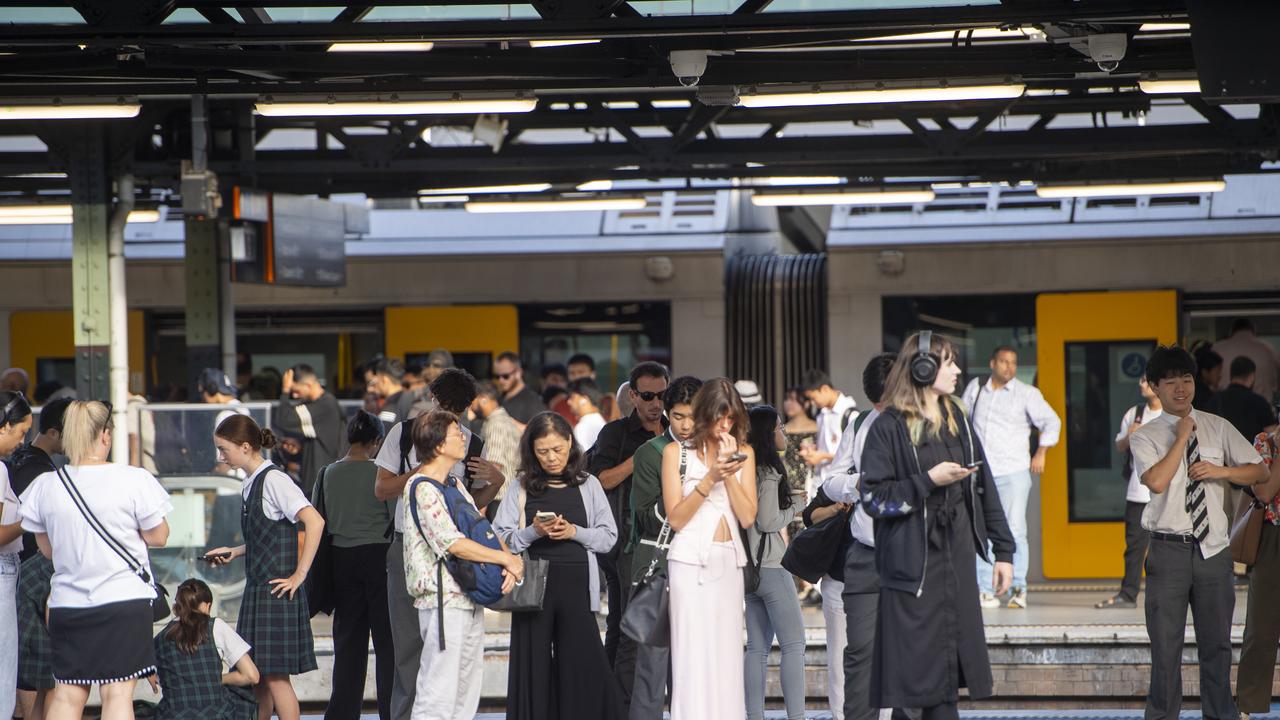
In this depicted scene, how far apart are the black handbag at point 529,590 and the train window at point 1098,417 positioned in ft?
22.7

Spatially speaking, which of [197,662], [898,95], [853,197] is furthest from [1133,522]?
[197,662]

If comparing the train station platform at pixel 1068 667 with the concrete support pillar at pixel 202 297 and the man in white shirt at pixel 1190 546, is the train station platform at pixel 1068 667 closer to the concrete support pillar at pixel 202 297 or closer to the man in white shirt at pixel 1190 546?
the man in white shirt at pixel 1190 546

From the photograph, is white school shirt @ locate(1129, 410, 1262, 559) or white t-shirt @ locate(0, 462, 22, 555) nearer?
white t-shirt @ locate(0, 462, 22, 555)

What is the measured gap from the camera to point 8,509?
640cm

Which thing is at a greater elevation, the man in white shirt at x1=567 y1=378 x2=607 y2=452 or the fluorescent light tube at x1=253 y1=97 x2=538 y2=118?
the fluorescent light tube at x1=253 y1=97 x2=538 y2=118

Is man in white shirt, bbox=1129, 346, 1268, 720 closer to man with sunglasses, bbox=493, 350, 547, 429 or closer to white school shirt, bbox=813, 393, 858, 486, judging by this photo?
white school shirt, bbox=813, 393, 858, 486

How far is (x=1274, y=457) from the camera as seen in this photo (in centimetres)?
705

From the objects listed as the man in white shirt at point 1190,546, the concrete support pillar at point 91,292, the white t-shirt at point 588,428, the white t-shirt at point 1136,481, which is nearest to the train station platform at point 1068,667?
the white t-shirt at point 1136,481

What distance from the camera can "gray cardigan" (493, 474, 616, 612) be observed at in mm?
6465

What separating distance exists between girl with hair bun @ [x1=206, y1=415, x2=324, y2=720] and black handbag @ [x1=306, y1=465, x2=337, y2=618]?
0.16 metres

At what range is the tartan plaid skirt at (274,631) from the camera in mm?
6887

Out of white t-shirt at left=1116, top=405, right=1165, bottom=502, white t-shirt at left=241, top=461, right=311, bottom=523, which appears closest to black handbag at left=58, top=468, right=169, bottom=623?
white t-shirt at left=241, top=461, right=311, bottom=523

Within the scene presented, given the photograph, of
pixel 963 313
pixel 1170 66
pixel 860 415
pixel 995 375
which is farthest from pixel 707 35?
pixel 963 313

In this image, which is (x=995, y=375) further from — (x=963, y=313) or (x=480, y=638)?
(x=480, y=638)
